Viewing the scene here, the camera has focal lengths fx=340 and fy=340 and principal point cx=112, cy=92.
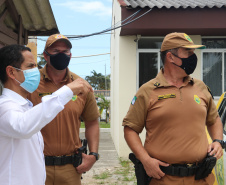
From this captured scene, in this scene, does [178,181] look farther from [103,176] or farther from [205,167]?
[103,176]

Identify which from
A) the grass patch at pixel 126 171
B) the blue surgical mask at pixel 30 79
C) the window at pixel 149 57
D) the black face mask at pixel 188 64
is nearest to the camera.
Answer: the blue surgical mask at pixel 30 79

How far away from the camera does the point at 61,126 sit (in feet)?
9.62

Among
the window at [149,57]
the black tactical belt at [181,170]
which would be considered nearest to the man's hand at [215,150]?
the black tactical belt at [181,170]

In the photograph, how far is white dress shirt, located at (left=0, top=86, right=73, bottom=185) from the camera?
2.00 meters

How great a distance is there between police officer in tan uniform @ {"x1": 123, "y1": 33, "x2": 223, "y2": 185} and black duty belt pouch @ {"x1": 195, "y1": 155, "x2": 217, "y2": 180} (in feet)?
0.15

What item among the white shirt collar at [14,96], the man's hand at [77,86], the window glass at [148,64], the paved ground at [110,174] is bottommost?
the paved ground at [110,174]

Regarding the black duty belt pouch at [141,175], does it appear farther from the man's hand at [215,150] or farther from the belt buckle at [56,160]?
the belt buckle at [56,160]

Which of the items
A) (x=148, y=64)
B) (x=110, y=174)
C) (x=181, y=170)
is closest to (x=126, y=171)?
(x=110, y=174)

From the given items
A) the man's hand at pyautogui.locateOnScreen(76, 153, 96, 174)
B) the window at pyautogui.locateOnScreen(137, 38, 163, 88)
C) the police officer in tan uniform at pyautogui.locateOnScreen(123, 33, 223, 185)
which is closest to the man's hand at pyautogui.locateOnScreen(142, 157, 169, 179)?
the police officer in tan uniform at pyautogui.locateOnScreen(123, 33, 223, 185)

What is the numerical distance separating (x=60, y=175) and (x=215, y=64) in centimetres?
735

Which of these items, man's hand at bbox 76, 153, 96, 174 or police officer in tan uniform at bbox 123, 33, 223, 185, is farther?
man's hand at bbox 76, 153, 96, 174

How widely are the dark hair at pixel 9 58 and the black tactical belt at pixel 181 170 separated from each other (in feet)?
4.78

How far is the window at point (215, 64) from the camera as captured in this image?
9219 millimetres

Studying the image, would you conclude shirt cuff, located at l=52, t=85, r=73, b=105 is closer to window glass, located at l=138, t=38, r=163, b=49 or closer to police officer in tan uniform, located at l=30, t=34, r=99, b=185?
police officer in tan uniform, located at l=30, t=34, r=99, b=185
